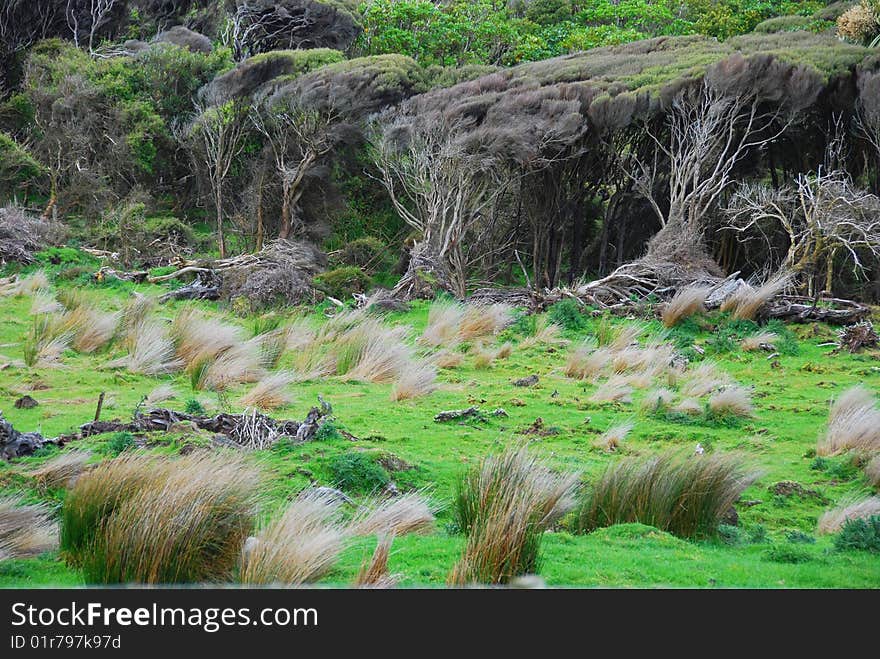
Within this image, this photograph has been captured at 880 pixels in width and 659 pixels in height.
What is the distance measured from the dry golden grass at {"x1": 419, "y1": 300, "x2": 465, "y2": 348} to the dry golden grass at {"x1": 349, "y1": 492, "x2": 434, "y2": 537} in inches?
320

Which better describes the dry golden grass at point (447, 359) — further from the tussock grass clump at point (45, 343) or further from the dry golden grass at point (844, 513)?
the dry golden grass at point (844, 513)

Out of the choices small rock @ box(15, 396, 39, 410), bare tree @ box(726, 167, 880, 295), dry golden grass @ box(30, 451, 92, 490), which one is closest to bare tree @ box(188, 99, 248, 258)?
bare tree @ box(726, 167, 880, 295)

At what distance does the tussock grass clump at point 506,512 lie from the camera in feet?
14.5

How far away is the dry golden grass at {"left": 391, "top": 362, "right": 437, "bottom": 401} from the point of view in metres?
10.4

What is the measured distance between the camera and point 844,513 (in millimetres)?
6441

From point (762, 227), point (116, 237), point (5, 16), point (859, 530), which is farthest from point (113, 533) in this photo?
point (5, 16)

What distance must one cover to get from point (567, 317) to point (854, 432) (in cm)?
818

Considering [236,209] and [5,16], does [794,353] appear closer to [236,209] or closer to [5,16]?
[236,209]

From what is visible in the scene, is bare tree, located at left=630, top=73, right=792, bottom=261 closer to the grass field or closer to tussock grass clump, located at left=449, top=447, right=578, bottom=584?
the grass field

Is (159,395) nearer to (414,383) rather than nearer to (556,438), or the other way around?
(414,383)

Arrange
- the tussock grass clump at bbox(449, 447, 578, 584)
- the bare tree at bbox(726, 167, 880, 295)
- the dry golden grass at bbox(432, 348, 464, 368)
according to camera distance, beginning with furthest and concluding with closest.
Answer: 1. the bare tree at bbox(726, 167, 880, 295)
2. the dry golden grass at bbox(432, 348, 464, 368)
3. the tussock grass clump at bbox(449, 447, 578, 584)

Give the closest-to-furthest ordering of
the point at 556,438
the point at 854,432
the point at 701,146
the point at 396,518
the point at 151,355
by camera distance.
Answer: the point at 396,518
the point at 854,432
the point at 556,438
the point at 151,355
the point at 701,146

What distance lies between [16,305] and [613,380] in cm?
1081

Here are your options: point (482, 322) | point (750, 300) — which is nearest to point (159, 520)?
point (482, 322)
